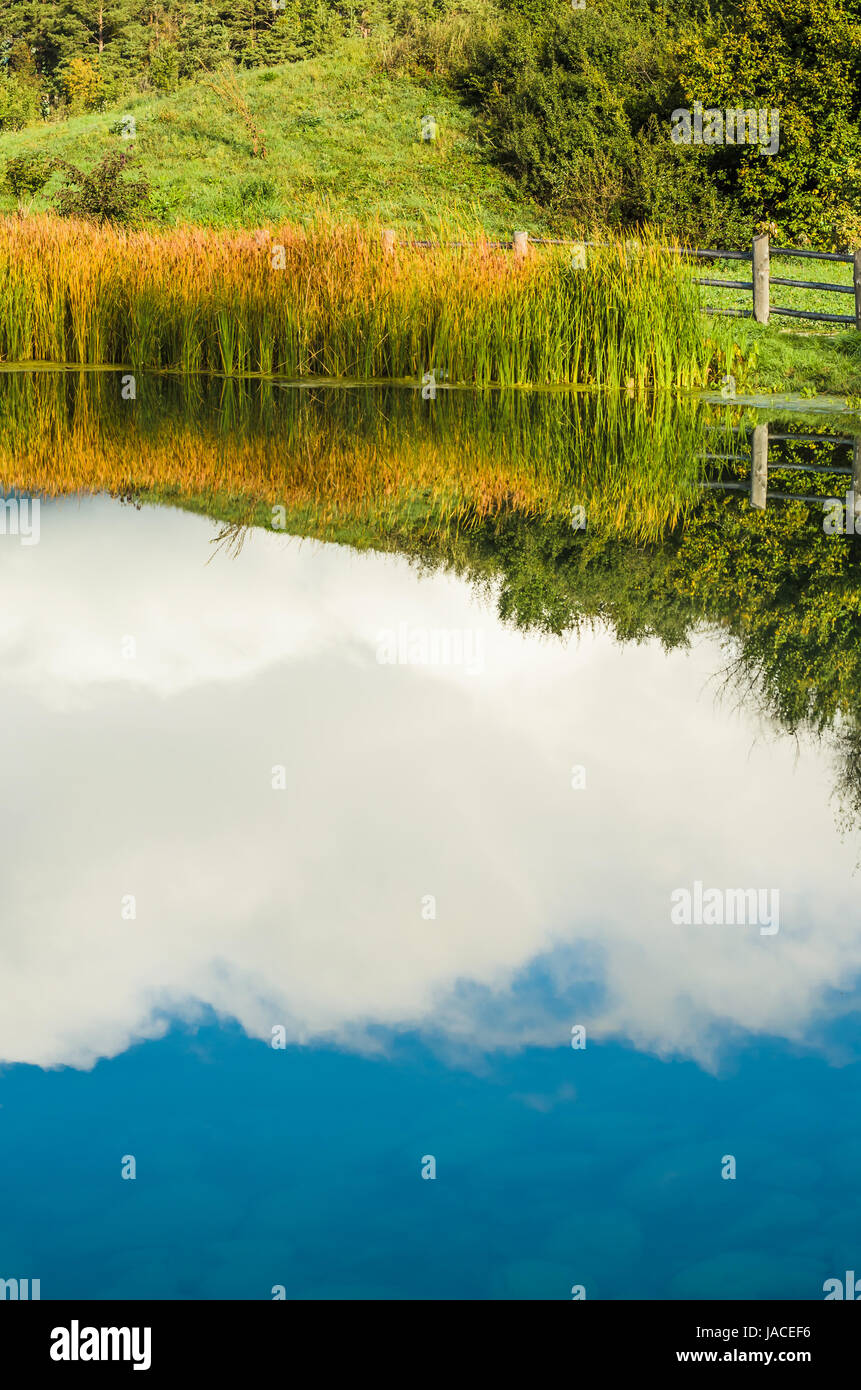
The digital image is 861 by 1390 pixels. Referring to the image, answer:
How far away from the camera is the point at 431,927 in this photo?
278 cm

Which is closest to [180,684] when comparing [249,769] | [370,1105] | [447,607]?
[249,769]

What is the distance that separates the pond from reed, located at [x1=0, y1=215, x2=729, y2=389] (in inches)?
235

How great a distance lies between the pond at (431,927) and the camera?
2037 mm

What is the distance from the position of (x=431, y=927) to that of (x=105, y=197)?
23.4 metres

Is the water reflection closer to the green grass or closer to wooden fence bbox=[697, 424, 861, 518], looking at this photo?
wooden fence bbox=[697, 424, 861, 518]

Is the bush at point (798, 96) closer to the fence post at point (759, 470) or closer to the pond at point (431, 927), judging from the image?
the fence post at point (759, 470)

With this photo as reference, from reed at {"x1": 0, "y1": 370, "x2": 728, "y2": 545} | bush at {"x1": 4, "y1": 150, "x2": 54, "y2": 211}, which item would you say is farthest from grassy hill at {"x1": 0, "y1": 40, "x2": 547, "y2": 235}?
reed at {"x1": 0, "y1": 370, "x2": 728, "y2": 545}

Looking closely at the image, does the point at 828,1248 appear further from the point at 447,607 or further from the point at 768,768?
the point at 447,607

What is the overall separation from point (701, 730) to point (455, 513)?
2.96m

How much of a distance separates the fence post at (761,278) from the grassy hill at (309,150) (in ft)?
30.8

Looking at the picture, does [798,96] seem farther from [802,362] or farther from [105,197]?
[802,362]

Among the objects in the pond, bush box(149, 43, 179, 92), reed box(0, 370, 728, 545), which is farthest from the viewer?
bush box(149, 43, 179, 92)

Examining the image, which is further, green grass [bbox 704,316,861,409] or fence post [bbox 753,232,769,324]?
fence post [bbox 753,232,769,324]

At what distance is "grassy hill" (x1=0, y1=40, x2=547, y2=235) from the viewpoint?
24.2 m
